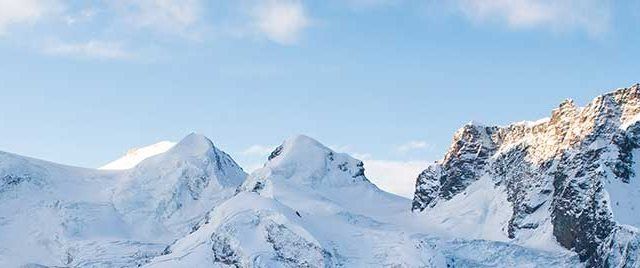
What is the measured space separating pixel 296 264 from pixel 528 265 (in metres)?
44.4

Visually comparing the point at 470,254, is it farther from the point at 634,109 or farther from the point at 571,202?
the point at 634,109

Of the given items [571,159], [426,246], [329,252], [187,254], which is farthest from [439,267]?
[187,254]

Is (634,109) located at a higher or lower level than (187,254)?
higher

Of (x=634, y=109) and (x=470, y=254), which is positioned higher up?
(x=634, y=109)

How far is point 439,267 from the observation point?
187750 millimetres

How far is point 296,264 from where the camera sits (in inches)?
7416

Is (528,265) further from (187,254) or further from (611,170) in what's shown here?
(187,254)

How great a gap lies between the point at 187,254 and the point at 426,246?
47.1 metres

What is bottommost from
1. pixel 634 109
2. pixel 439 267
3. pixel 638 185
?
pixel 439 267

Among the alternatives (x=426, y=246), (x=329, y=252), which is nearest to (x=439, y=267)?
(x=426, y=246)

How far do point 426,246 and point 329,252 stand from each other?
61.5 feet

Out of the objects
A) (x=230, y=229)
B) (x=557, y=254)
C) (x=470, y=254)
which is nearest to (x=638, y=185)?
(x=557, y=254)

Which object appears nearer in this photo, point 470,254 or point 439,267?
point 439,267

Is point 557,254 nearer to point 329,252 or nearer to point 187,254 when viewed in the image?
point 329,252
